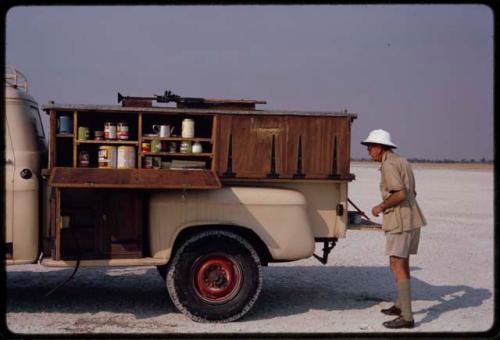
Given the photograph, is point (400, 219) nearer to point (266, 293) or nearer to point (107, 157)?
point (266, 293)

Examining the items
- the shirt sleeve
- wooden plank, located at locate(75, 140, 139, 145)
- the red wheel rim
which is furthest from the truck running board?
the shirt sleeve

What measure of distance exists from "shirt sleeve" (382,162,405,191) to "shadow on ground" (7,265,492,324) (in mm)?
1528

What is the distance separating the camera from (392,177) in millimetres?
6551

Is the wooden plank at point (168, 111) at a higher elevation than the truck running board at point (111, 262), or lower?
higher

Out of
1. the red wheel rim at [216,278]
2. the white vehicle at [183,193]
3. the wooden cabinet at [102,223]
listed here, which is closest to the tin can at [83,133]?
the white vehicle at [183,193]

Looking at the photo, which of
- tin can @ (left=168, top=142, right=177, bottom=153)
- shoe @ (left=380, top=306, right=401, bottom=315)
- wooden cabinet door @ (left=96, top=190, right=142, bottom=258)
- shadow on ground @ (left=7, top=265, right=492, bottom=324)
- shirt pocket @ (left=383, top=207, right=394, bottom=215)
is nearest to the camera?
wooden cabinet door @ (left=96, top=190, right=142, bottom=258)

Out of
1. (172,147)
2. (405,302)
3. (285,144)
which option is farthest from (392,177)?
(172,147)

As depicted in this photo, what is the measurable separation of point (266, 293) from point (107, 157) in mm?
2848

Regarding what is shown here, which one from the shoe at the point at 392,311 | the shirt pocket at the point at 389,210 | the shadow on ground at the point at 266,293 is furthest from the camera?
the shadow on ground at the point at 266,293

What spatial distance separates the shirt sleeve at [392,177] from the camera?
652 cm

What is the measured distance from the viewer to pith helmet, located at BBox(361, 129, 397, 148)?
6.79m

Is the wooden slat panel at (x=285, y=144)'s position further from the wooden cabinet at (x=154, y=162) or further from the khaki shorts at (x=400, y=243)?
the khaki shorts at (x=400, y=243)

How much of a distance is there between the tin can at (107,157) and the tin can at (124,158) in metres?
0.06

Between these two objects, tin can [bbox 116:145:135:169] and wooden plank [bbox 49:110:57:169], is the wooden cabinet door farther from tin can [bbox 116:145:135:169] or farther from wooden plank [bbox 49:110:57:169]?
wooden plank [bbox 49:110:57:169]
